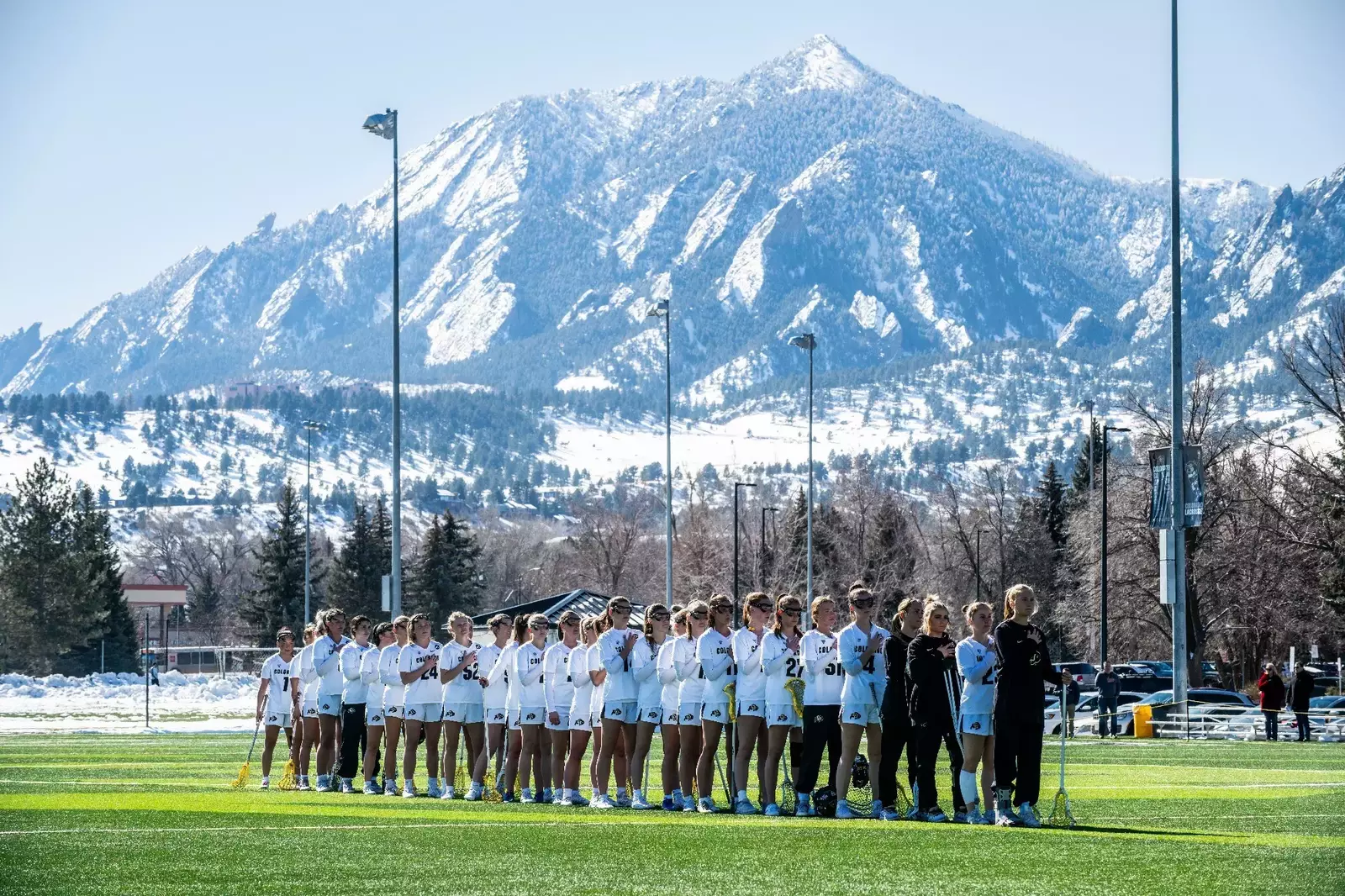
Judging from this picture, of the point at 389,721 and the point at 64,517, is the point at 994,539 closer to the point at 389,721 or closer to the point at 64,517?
the point at 64,517

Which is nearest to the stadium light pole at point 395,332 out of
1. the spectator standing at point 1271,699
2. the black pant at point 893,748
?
the spectator standing at point 1271,699

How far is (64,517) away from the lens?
291ft

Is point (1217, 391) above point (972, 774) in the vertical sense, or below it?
above

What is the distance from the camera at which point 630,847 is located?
14352 mm

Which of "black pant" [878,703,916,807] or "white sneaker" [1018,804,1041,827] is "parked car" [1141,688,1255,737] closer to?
"black pant" [878,703,916,807]

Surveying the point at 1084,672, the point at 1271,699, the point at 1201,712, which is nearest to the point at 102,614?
the point at 1084,672

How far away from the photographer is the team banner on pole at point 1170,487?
115 ft

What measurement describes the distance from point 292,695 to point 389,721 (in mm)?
2277

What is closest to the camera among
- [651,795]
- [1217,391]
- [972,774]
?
[972,774]

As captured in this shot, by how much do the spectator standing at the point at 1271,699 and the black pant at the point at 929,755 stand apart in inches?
837

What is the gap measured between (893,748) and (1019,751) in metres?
1.50

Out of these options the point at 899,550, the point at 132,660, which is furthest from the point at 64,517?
the point at 899,550

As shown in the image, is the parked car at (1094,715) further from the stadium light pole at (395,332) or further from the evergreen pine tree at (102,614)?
the evergreen pine tree at (102,614)

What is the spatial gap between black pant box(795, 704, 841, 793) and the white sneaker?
1.91m
